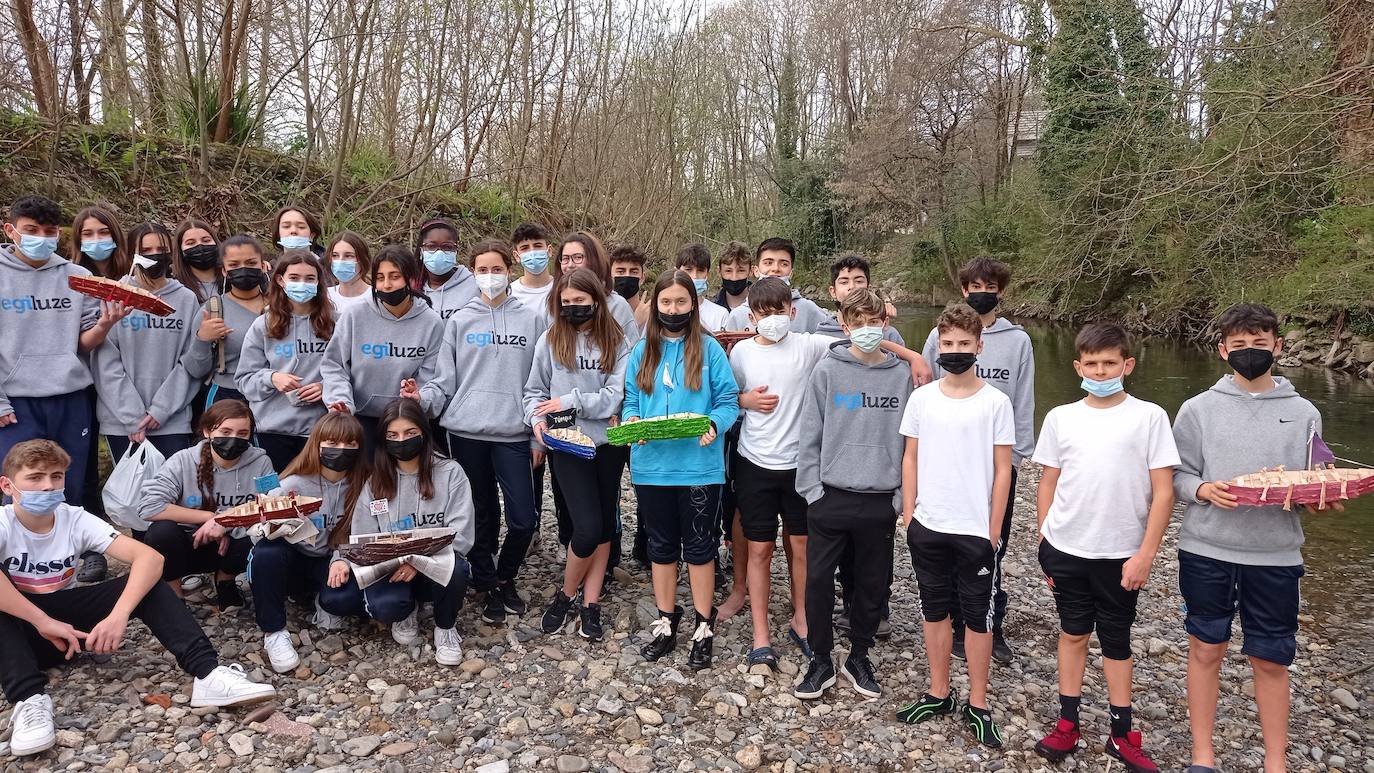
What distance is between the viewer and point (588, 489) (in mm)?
4801

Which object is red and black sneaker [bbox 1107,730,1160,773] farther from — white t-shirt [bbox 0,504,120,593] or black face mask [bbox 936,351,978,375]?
white t-shirt [bbox 0,504,120,593]

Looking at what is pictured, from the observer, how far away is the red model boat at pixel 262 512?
14.6ft

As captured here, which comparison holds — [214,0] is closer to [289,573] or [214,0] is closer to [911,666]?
[289,573]

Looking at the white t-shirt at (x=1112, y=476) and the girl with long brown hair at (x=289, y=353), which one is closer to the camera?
the white t-shirt at (x=1112, y=476)

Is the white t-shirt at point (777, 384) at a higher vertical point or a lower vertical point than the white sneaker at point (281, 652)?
higher

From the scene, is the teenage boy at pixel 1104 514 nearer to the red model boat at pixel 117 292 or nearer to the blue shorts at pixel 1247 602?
the blue shorts at pixel 1247 602

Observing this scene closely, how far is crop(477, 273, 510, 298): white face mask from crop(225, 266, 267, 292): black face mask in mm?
1442

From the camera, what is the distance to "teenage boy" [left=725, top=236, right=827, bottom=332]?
5.34 metres

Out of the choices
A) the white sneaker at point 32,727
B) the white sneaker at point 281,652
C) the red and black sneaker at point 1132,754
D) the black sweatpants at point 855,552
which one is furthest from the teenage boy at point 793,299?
the white sneaker at point 32,727

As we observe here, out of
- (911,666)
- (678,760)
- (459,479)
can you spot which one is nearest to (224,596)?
(459,479)

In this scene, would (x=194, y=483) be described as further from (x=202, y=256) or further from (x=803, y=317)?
(x=803, y=317)

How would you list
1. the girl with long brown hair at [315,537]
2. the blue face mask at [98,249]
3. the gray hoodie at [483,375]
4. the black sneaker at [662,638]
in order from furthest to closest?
the blue face mask at [98,249] → the gray hoodie at [483,375] → the black sneaker at [662,638] → the girl with long brown hair at [315,537]

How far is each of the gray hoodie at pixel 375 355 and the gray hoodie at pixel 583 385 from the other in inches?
27.0

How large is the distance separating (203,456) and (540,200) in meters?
11.7
